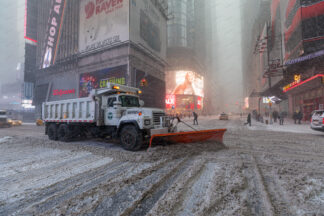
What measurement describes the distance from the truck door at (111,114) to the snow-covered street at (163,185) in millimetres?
2275

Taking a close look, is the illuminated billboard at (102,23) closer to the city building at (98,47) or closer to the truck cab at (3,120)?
the city building at (98,47)

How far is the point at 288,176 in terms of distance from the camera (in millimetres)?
3539

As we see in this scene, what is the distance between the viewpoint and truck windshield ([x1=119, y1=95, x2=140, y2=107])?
7.42m

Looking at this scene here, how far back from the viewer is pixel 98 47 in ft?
96.4

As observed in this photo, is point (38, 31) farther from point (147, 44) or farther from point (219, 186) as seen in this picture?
point (219, 186)

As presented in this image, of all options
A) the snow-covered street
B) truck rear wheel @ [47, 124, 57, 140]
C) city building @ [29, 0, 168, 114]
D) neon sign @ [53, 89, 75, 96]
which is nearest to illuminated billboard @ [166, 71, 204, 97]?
city building @ [29, 0, 168, 114]

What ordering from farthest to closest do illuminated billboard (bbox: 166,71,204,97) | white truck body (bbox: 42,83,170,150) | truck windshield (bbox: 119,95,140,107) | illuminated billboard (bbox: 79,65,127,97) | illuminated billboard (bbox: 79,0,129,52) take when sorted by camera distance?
1. illuminated billboard (bbox: 166,71,204,97)
2. illuminated billboard (bbox: 79,65,127,97)
3. illuminated billboard (bbox: 79,0,129,52)
4. truck windshield (bbox: 119,95,140,107)
5. white truck body (bbox: 42,83,170,150)

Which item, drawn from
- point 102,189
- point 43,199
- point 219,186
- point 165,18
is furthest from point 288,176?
point 165,18

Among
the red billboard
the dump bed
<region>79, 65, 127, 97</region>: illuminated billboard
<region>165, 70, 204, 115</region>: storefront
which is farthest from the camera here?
<region>165, 70, 204, 115</region>: storefront

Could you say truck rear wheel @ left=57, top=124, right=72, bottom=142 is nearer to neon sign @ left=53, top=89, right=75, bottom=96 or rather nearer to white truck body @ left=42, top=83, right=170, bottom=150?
white truck body @ left=42, top=83, right=170, bottom=150

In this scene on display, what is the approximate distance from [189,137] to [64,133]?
7.53m

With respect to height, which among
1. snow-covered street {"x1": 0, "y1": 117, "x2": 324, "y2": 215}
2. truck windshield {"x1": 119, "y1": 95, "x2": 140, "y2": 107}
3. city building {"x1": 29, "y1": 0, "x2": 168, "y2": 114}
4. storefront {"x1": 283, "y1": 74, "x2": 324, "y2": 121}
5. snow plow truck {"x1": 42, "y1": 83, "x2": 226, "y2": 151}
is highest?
city building {"x1": 29, "y1": 0, "x2": 168, "y2": 114}

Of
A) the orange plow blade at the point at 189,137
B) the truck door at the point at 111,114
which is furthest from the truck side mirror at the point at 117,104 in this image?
the orange plow blade at the point at 189,137

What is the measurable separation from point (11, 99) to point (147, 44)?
197 meters
